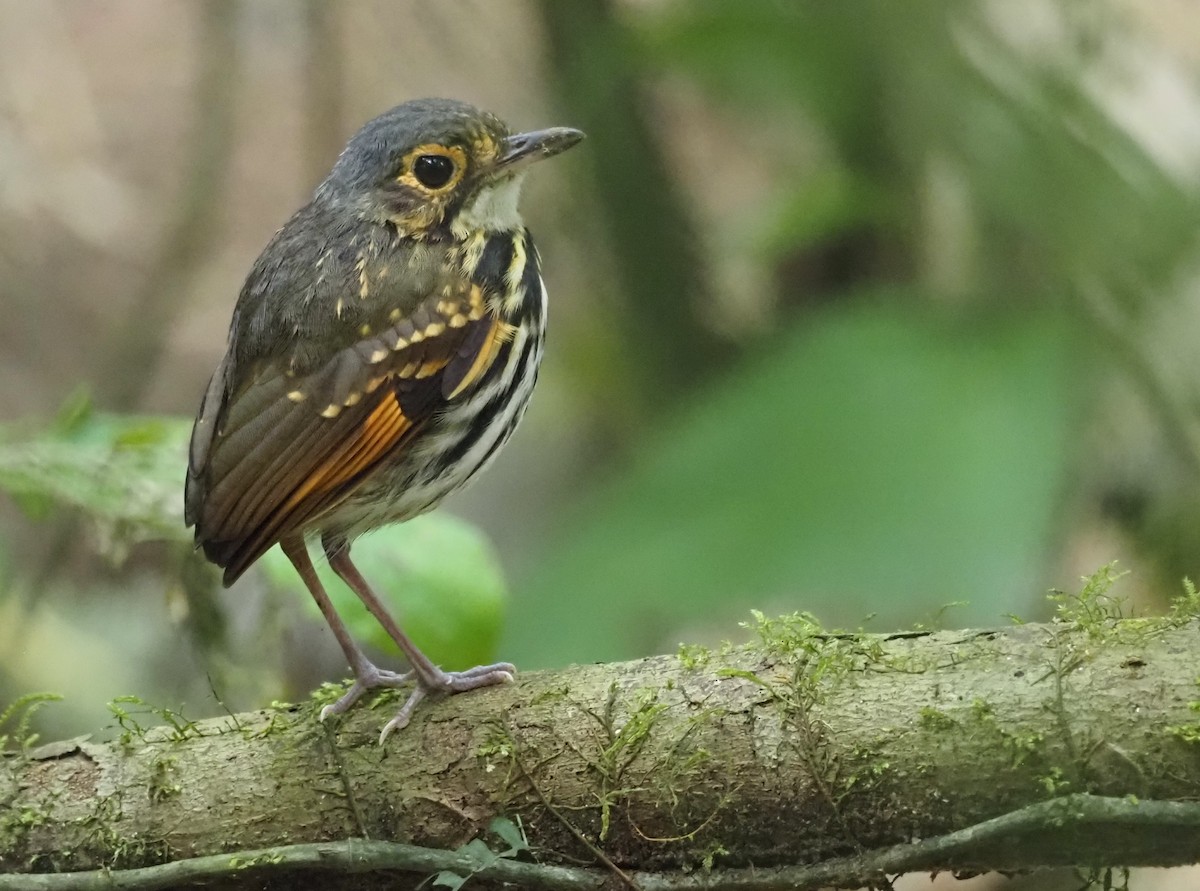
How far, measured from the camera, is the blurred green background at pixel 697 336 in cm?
356

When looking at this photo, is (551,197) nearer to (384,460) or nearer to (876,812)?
→ (384,460)

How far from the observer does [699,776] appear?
1.90m

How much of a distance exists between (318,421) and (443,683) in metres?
0.50

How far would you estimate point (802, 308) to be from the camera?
543 cm

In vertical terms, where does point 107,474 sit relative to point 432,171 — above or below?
below

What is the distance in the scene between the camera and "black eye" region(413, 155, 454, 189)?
8.71 feet

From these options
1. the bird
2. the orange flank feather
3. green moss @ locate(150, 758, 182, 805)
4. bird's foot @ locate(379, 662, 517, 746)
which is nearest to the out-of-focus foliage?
the bird

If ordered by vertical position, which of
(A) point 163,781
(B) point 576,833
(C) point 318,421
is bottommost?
(B) point 576,833

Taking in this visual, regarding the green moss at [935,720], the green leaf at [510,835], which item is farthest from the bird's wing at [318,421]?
the green moss at [935,720]

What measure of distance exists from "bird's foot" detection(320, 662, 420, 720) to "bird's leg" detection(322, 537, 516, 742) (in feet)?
0.15

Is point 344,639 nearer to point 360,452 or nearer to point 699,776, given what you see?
point 360,452

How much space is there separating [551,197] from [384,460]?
3477 millimetres

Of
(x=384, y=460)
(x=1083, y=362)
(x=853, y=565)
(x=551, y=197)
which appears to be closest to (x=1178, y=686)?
(x=384, y=460)

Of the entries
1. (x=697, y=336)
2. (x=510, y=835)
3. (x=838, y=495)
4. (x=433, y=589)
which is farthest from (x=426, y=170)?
(x=697, y=336)
